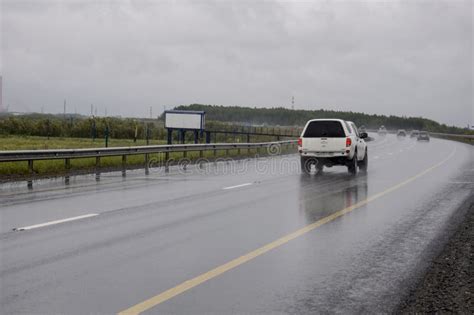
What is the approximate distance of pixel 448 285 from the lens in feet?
21.3

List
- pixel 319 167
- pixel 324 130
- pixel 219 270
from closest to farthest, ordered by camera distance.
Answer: pixel 219 270
pixel 324 130
pixel 319 167

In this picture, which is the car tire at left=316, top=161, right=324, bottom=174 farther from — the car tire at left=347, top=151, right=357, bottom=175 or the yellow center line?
the yellow center line

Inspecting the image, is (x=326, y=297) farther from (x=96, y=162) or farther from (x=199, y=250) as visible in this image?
(x=96, y=162)

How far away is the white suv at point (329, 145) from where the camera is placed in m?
21.7

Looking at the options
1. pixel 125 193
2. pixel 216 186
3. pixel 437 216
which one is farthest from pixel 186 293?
pixel 216 186

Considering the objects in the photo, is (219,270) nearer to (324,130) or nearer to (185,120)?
(324,130)

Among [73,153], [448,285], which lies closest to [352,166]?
[73,153]

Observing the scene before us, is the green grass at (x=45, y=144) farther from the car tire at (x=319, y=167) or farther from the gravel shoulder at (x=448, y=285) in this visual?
the gravel shoulder at (x=448, y=285)

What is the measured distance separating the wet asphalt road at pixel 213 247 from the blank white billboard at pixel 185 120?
28349mm

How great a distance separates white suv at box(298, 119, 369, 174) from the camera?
21672 millimetres

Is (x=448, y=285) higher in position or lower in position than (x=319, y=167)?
lower

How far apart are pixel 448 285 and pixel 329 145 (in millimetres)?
15499

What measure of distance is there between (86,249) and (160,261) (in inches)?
46.8

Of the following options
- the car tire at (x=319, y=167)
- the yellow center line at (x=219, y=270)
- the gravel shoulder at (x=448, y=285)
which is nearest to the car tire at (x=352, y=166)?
the car tire at (x=319, y=167)
